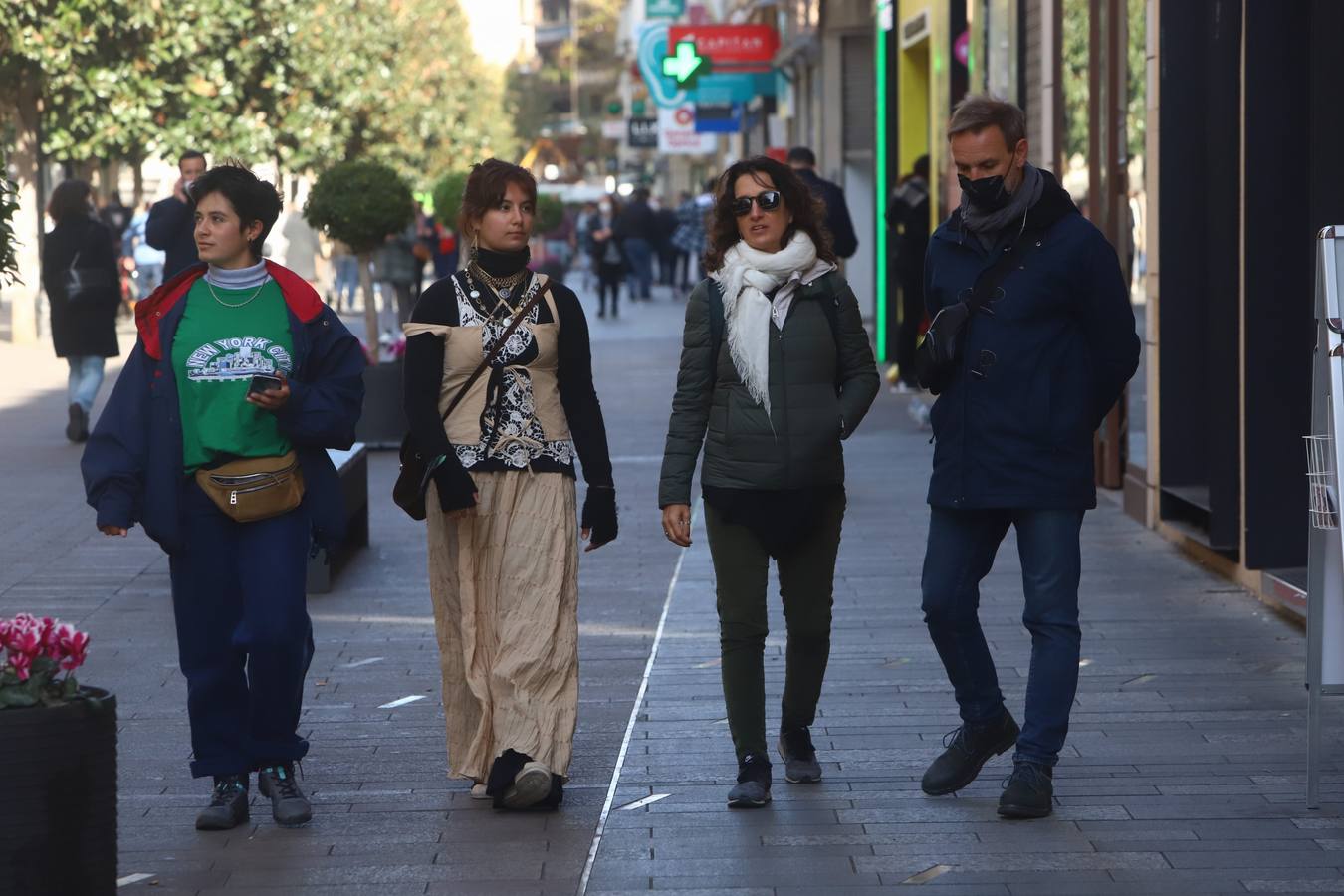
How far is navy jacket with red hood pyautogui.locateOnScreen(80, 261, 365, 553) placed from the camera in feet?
18.1

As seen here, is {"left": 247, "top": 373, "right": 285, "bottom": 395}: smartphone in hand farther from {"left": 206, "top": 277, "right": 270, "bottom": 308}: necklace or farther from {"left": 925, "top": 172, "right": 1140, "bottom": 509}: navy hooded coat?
{"left": 925, "top": 172, "right": 1140, "bottom": 509}: navy hooded coat

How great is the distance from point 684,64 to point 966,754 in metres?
26.6

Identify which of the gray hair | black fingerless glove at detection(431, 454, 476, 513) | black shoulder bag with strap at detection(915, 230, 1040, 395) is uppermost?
the gray hair

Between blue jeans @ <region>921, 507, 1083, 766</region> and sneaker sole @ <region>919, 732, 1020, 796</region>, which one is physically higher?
blue jeans @ <region>921, 507, 1083, 766</region>

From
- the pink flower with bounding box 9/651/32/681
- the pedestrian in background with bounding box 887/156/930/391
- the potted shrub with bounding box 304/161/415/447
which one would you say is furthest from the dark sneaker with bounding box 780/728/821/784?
the potted shrub with bounding box 304/161/415/447

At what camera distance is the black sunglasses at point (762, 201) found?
18.7 ft

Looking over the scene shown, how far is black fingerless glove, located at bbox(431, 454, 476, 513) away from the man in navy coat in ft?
4.03

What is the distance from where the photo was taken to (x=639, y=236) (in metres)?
36.5

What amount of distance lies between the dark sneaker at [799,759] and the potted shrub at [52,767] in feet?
6.60

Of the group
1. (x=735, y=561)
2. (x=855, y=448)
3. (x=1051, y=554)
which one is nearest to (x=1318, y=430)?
(x=1051, y=554)

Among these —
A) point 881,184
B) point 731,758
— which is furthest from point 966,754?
point 881,184

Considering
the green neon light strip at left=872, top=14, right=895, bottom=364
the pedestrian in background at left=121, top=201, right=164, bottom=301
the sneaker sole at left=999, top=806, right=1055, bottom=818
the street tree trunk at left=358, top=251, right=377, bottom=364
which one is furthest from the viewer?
the pedestrian in background at left=121, top=201, right=164, bottom=301

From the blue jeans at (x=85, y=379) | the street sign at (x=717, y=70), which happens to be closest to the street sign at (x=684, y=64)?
the street sign at (x=717, y=70)

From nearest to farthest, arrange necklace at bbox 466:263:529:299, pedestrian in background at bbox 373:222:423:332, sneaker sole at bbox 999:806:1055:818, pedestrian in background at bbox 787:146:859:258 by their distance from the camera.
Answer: sneaker sole at bbox 999:806:1055:818 → necklace at bbox 466:263:529:299 → pedestrian in background at bbox 787:146:859:258 → pedestrian in background at bbox 373:222:423:332
